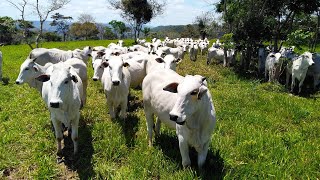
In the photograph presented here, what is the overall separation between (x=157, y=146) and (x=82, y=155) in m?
1.43

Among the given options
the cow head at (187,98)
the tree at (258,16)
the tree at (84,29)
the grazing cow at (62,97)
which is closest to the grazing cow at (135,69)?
the grazing cow at (62,97)

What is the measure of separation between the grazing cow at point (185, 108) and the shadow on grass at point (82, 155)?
123 cm

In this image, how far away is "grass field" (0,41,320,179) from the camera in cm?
528

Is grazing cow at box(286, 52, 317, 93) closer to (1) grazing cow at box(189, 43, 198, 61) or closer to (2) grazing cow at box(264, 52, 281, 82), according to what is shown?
(2) grazing cow at box(264, 52, 281, 82)

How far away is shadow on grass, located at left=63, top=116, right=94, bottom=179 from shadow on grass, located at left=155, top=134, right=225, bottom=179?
134cm

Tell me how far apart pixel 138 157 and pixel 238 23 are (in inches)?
536

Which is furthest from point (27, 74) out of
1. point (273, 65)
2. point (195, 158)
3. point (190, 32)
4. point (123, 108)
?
point (190, 32)

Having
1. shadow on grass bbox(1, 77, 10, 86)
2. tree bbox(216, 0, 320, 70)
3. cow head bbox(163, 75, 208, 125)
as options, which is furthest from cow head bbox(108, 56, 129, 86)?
tree bbox(216, 0, 320, 70)

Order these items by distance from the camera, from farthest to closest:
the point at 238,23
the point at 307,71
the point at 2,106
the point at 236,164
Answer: the point at 238,23 < the point at 307,71 < the point at 2,106 < the point at 236,164

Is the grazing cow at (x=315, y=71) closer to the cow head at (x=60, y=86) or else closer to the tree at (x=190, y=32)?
the cow head at (x=60, y=86)

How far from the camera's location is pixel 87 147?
20.8 feet

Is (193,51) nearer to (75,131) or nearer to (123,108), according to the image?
(123,108)

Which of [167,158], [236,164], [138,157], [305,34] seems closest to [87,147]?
[138,157]

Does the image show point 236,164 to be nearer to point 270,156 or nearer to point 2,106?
point 270,156
